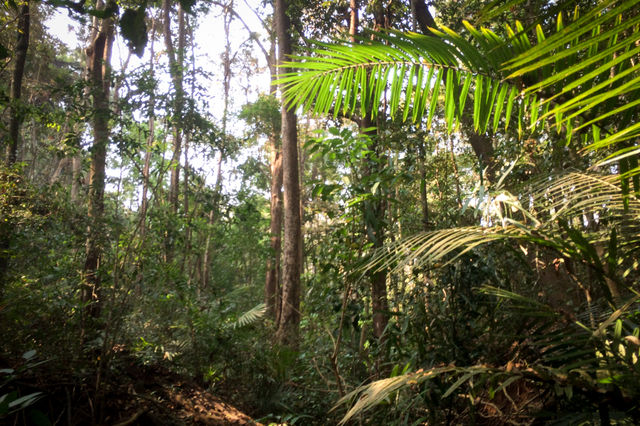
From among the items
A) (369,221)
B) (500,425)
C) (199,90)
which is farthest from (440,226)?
(199,90)

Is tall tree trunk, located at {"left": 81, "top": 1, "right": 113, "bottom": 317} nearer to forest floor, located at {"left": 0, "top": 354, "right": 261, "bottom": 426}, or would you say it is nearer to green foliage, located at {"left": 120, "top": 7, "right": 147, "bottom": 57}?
forest floor, located at {"left": 0, "top": 354, "right": 261, "bottom": 426}

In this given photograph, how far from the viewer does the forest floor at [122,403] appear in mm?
2527

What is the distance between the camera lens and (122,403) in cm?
292

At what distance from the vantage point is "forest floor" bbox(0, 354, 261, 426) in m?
2.53

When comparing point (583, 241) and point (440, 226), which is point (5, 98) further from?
point (583, 241)

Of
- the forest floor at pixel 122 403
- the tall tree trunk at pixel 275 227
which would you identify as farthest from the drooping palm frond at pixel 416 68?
the tall tree trunk at pixel 275 227

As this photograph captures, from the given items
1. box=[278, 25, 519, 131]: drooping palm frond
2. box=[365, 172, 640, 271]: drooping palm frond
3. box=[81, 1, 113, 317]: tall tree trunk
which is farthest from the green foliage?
box=[81, 1, 113, 317]: tall tree trunk

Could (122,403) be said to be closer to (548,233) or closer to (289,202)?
(548,233)

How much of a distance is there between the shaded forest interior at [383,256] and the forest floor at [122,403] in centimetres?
2

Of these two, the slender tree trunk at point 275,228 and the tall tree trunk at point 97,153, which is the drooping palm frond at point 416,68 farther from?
the slender tree trunk at point 275,228

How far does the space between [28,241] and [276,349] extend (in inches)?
129

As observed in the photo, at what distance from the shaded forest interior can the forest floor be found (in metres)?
0.02

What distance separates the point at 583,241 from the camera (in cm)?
100

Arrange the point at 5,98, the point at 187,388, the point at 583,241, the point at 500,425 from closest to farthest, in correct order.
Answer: the point at 583,241 < the point at 500,425 < the point at 187,388 < the point at 5,98
